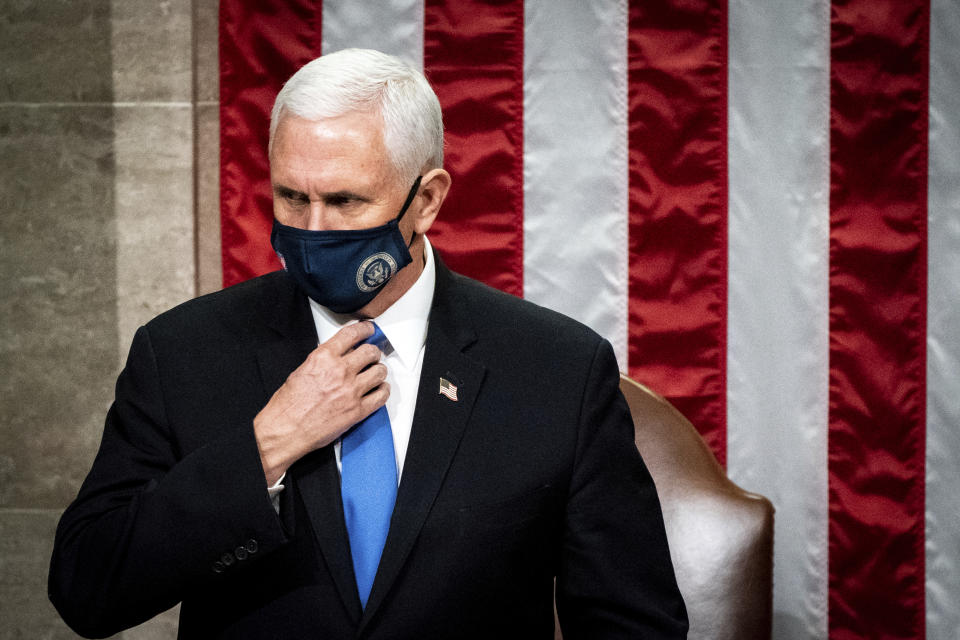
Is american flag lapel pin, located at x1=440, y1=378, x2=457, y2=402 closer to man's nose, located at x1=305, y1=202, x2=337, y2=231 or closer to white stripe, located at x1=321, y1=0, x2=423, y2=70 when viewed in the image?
man's nose, located at x1=305, y1=202, x2=337, y2=231

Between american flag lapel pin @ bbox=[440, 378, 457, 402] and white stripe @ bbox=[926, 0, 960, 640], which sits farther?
white stripe @ bbox=[926, 0, 960, 640]

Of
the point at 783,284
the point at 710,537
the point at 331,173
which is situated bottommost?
the point at 710,537

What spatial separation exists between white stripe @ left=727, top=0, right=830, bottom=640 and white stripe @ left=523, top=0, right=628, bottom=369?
305 mm

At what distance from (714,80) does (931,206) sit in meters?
0.66

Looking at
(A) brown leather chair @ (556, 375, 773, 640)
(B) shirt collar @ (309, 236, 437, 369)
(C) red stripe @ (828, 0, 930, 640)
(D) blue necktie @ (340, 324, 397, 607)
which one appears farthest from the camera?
(C) red stripe @ (828, 0, 930, 640)

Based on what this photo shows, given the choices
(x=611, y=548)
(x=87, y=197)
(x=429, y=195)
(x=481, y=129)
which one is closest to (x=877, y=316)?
(x=481, y=129)

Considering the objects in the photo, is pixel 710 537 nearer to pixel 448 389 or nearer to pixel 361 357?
pixel 448 389

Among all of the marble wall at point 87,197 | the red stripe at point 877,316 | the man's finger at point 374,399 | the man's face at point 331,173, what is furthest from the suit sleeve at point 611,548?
the marble wall at point 87,197

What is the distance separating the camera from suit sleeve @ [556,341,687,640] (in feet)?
4.30

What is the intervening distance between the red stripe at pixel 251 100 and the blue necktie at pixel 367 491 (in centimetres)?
117

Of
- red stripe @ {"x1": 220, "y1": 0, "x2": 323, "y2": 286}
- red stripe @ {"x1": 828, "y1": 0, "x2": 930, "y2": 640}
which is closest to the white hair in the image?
red stripe @ {"x1": 220, "y1": 0, "x2": 323, "y2": 286}

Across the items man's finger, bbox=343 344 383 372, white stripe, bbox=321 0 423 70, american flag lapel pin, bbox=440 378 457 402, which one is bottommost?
american flag lapel pin, bbox=440 378 457 402

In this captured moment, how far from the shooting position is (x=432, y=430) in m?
1.28

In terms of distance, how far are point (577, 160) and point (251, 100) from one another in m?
0.88
